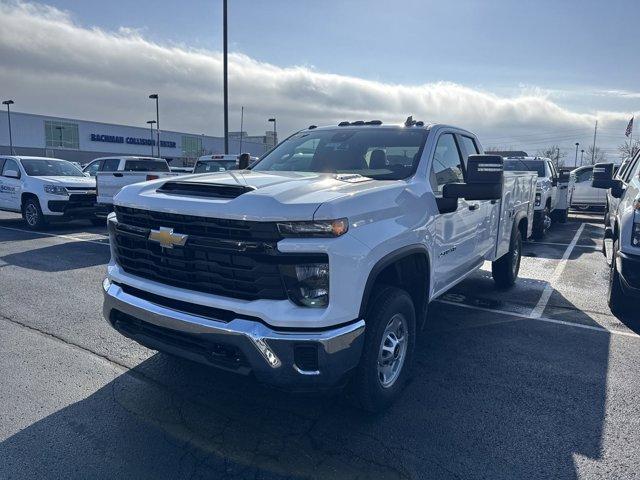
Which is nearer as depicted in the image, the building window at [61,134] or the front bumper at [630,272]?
the front bumper at [630,272]

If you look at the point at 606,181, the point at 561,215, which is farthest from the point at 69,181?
the point at 561,215

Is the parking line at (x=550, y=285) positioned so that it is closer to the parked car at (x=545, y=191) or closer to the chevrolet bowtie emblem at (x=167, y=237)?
the parked car at (x=545, y=191)

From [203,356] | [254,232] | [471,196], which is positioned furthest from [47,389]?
[471,196]

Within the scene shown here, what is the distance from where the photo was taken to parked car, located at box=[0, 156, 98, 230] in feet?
38.2

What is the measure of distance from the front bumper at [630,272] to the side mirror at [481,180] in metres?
2.06

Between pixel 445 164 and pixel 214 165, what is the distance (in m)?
9.61

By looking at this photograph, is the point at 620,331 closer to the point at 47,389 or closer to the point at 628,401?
the point at 628,401

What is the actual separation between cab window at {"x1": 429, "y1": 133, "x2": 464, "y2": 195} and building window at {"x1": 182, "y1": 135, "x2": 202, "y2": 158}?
7110 centimetres

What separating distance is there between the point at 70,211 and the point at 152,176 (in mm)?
2662

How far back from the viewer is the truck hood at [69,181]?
11641 mm

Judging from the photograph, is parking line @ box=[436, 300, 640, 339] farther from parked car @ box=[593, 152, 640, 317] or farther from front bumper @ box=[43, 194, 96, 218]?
front bumper @ box=[43, 194, 96, 218]

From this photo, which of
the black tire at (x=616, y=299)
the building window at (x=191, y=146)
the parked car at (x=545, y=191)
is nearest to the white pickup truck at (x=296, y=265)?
the black tire at (x=616, y=299)

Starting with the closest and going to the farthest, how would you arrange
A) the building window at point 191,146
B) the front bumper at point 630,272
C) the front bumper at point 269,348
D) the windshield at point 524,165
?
the front bumper at point 269,348 → the front bumper at point 630,272 → the windshield at point 524,165 → the building window at point 191,146

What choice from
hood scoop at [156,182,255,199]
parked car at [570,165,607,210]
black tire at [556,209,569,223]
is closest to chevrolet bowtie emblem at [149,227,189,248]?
hood scoop at [156,182,255,199]
